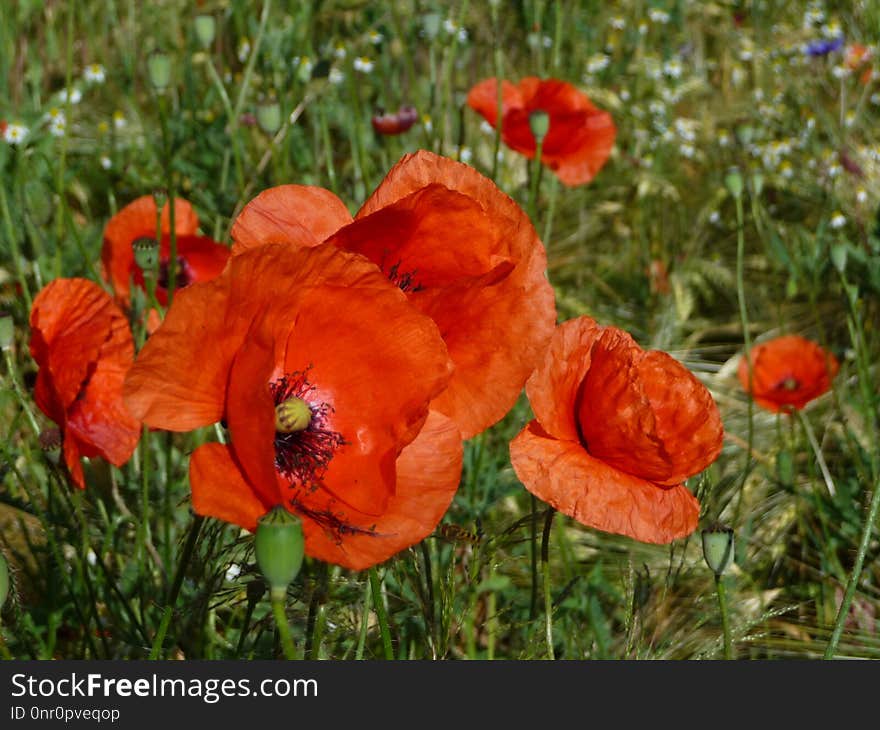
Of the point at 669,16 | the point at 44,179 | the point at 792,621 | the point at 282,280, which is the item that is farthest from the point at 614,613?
the point at 669,16

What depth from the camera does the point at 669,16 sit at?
5.11 meters

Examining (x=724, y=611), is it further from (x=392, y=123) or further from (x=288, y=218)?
(x=392, y=123)

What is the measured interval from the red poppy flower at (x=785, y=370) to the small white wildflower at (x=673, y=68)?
186 centimetres

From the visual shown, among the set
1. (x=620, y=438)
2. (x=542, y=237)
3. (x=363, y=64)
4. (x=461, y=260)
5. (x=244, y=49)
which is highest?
(x=461, y=260)

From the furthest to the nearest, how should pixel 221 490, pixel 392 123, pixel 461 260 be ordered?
1. pixel 392 123
2. pixel 461 260
3. pixel 221 490

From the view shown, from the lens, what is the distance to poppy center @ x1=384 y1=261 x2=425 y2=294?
4.35ft

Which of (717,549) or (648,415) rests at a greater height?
(648,415)

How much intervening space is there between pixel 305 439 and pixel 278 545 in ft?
1.05

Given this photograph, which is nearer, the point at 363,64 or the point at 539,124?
the point at 539,124

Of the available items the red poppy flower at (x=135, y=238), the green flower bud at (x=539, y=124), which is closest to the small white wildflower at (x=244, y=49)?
the red poppy flower at (x=135, y=238)

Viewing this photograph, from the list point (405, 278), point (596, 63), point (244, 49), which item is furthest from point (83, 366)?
point (596, 63)

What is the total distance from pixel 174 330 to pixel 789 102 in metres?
4.17

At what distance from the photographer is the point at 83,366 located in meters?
1.51

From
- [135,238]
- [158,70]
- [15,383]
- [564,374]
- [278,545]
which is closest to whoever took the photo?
[278,545]
